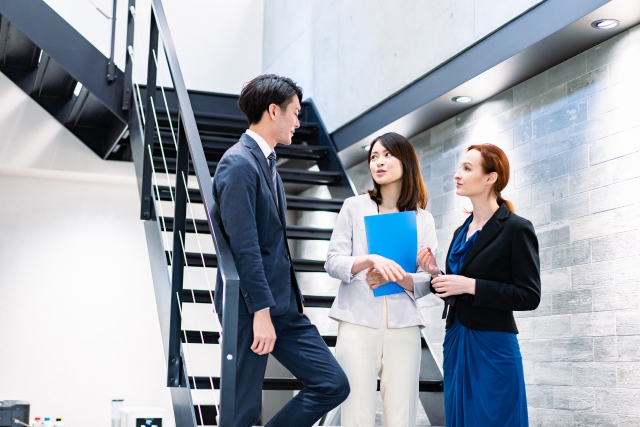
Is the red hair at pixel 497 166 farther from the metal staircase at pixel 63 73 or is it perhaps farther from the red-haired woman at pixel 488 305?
the metal staircase at pixel 63 73

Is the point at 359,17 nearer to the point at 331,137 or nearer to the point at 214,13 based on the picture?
the point at 331,137

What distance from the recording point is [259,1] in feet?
24.8

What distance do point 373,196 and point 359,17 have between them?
2929mm

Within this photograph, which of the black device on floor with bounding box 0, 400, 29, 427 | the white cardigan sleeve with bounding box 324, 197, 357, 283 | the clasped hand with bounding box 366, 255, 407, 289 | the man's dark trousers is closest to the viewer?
the man's dark trousers

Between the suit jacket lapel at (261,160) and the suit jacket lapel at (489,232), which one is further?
the suit jacket lapel at (489,232)

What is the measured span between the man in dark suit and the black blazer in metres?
0.50

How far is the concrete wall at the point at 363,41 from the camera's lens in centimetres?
410

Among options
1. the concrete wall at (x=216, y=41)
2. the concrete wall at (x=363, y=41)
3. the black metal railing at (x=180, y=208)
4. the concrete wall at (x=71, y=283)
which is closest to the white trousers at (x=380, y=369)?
the black metal railing at (x=180, y=208)

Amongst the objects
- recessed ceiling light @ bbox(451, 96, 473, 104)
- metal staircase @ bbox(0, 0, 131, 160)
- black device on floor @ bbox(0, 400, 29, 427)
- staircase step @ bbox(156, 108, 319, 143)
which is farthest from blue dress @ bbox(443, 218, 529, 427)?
black device on floor @ bbox(0, 400, 29, 427)

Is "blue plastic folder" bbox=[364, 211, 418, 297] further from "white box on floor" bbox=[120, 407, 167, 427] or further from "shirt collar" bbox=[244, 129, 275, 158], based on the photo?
"white box on floor" bbox=[120, 407, 167, 427]

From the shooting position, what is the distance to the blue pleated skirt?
7.67 feet

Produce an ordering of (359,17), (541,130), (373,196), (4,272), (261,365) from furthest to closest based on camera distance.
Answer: (4,272) → (359,17) → (541,130) → (373,196) → (261,365)

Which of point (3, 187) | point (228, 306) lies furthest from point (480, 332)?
point (3, 187)

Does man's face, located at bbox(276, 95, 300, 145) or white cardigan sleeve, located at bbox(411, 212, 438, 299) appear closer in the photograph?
man's face, located at bbox(276, 95, 300, 145)
